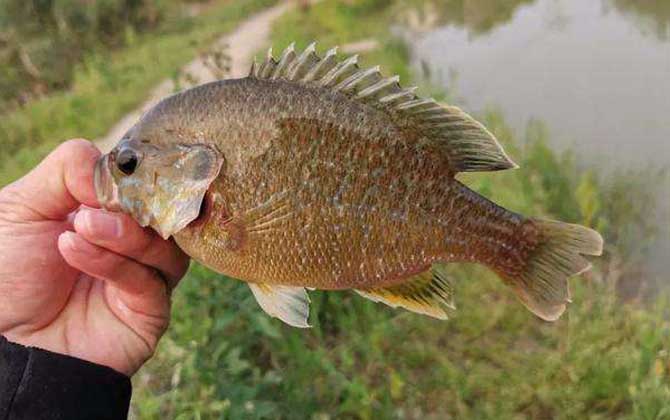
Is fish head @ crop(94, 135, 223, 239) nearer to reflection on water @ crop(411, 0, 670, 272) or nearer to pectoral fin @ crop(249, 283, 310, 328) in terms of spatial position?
pectoral fin @ crop(249, 283, 310, 328)

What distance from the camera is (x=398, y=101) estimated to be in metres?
1.71

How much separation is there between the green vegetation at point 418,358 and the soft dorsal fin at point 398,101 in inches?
60.3

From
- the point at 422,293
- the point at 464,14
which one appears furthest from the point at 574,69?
the point at 422,293

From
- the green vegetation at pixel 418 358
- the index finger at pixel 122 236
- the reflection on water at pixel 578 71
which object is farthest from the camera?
the reflection on water at pixel 578 71

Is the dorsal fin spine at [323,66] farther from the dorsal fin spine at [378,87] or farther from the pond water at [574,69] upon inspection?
the pond water at [574,69]

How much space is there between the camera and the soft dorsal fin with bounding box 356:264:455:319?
1808 mm

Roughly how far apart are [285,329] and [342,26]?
11415 mm

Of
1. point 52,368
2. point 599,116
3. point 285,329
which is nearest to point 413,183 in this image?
point 52,368

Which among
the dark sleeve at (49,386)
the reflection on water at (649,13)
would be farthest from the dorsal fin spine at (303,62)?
the reflection on water at (649,13)

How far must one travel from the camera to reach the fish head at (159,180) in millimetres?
1683

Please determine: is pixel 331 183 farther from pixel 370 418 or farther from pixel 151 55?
pixel 151 55

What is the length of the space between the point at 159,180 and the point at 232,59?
834 centimetres

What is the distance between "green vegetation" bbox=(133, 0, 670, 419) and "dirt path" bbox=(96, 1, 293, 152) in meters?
2.95

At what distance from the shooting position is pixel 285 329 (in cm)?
389
